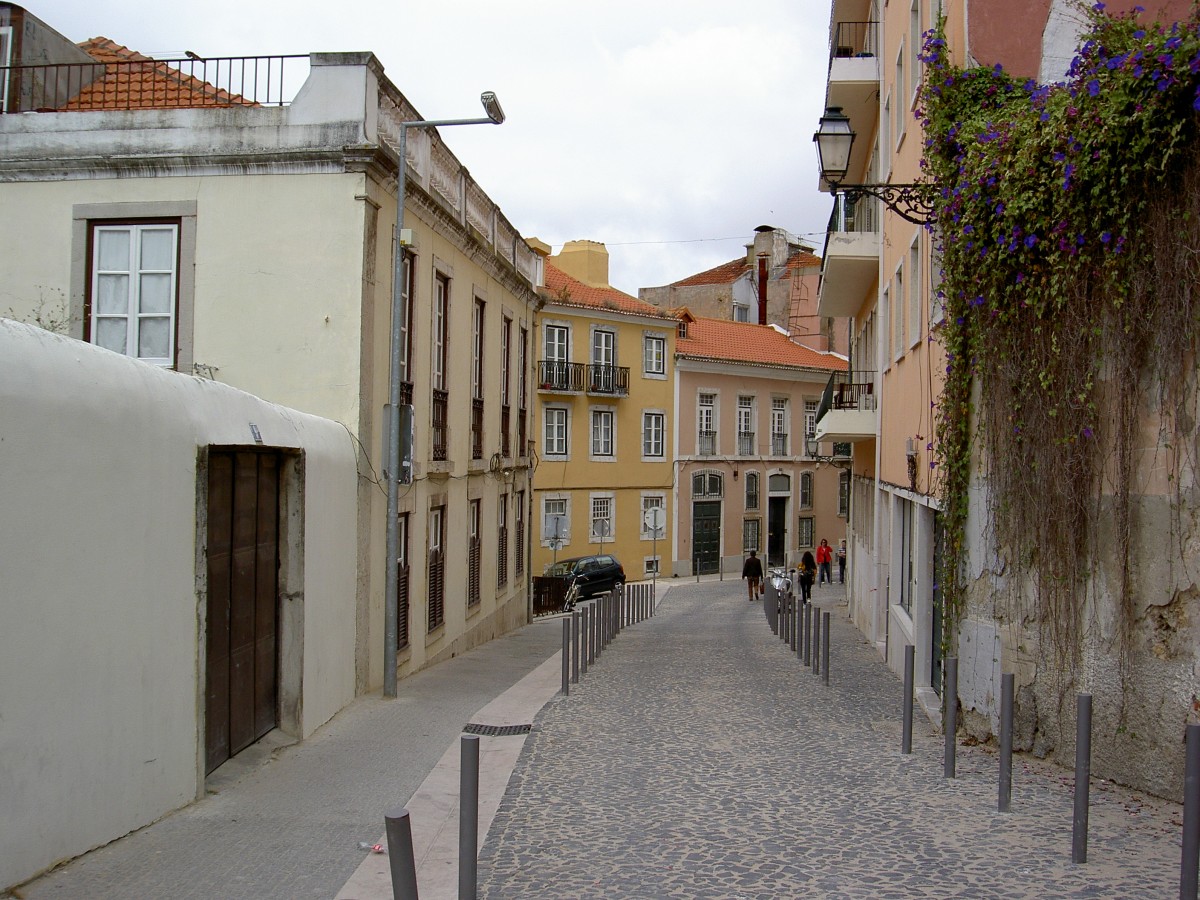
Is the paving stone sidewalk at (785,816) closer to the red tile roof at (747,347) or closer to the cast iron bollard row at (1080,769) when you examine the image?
the cast iron bollard row at (1080,769)

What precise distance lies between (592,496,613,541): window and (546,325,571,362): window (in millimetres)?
5176

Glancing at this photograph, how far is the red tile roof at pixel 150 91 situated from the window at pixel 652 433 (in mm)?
29233

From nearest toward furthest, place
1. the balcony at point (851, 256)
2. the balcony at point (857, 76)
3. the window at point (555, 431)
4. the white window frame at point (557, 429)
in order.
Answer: the balcony at point (851, 256)
the balcony at point (857, 76)
the white window frame at point (557, 429)
the window at point (555, 431)

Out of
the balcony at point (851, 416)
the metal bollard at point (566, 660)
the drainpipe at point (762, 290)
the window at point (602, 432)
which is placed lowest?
the metal bollard at point (566, 660)

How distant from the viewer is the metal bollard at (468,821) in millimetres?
5461

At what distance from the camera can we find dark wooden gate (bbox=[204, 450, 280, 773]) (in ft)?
25.7

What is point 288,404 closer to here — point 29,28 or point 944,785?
point 29,28

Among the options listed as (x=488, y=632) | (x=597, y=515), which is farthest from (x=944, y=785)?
(x=597, y=515)

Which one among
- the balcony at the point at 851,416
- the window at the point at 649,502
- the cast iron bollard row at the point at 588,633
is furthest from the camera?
the window at the point at 649,502

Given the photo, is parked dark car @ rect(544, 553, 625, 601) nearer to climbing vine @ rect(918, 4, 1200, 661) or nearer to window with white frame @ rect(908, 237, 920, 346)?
window with white frame @ rect(908, 237, 920, 346)

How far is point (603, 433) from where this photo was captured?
4072cm

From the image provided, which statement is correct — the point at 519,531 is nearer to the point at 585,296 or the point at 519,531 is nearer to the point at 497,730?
the point at 497,730

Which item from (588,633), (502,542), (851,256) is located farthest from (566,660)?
(851,256)

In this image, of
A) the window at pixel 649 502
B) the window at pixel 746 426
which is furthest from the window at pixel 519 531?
the window at pixel 746 426
